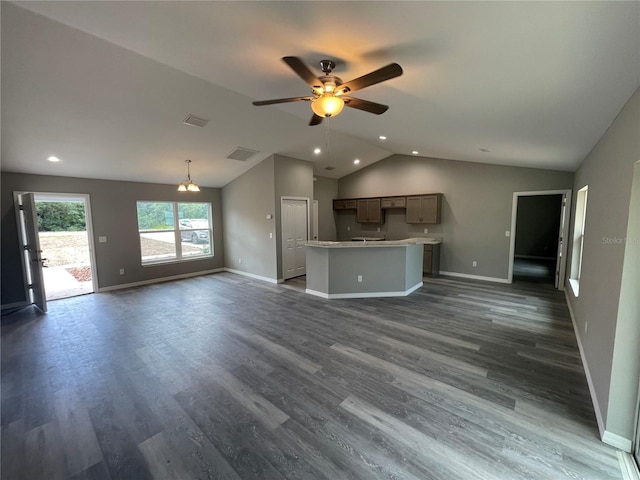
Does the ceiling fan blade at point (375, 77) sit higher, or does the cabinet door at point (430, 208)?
the ceiling fan blade at point (375, 77)

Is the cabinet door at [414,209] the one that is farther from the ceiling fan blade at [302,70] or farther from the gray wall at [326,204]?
the ceiling fan blade at [302,70]

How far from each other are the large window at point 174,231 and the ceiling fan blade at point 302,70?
19.1 ft

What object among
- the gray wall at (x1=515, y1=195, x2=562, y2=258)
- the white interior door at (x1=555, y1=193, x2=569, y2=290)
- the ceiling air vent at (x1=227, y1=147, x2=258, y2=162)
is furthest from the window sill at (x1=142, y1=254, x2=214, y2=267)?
the gray wall at (x1=515, y1=195, x2=562, y2=258)

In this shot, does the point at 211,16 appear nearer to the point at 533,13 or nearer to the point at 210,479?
the point at 533,13

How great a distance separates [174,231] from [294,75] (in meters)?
5.49

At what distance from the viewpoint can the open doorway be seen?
17.9 ft

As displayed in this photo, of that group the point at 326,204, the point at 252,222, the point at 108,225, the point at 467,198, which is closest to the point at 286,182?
the point at 252,222

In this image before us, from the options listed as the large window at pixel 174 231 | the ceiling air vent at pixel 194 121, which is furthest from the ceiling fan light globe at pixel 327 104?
the large window at pixel 174 231

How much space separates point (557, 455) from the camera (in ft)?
5.80

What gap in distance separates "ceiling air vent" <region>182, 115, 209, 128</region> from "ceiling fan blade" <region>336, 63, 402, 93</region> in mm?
2843

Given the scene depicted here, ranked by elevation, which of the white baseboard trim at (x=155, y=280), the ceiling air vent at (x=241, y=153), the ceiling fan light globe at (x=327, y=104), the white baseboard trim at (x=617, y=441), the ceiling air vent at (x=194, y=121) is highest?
the ceiling air vent at (x=194, y=121)

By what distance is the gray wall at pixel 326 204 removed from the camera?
829cm

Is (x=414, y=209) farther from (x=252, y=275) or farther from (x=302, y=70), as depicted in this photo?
(x=302, y=70)

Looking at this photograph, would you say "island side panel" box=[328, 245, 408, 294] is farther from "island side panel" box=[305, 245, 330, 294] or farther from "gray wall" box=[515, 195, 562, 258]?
"gray wall" box=[515, 195, 562, 258]
